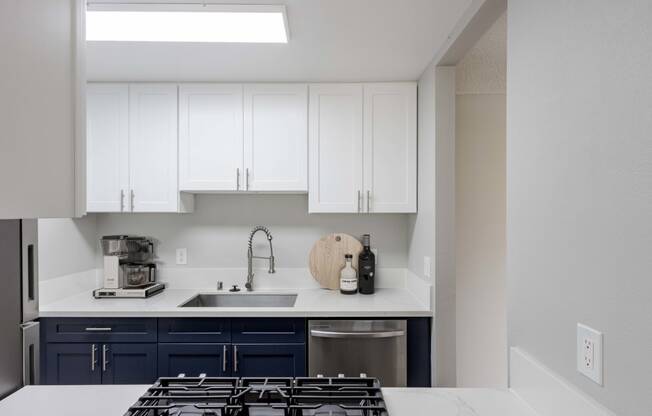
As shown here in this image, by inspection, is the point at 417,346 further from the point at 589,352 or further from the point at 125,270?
the point at 125,270

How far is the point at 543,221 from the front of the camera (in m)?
1.16

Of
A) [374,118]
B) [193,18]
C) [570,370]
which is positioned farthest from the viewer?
[374,118]

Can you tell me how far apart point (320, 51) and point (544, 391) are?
1892mm

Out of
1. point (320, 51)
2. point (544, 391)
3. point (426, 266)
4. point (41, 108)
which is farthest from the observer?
point (426, 266)

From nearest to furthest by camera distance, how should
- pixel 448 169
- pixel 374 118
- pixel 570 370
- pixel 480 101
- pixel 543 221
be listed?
pixel 570 370
pixel 543 221
pixel 448 169
pixel 374 118
pixel 480 101

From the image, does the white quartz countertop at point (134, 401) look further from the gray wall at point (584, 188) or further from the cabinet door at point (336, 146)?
the cabinet door at point (336, 146)

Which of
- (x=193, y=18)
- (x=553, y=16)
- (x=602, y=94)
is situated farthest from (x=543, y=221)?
(x=193, y=18)

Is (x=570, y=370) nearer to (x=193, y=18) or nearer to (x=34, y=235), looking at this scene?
(x=34, y=235)

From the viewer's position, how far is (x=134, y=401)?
3.92 ft

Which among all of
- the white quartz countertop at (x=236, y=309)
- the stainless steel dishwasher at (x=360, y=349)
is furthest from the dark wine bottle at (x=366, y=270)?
the stainless steel dishwasher at (x=360, y=349)

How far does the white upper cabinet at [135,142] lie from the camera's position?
108 inches

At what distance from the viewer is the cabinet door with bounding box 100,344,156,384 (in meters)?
2.40

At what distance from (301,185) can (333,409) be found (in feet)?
5.99

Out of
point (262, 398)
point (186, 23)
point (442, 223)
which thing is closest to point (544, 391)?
point (262, 398)
